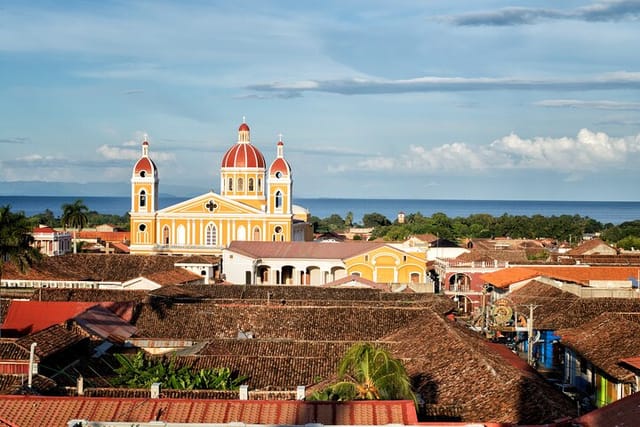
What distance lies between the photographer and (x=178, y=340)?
34.0m

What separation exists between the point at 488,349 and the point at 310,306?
1144 centimetres

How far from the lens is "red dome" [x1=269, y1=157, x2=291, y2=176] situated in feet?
254

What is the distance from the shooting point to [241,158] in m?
78.0

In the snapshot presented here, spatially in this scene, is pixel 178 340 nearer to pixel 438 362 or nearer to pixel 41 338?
pixel 41 338

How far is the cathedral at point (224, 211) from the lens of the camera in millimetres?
75750

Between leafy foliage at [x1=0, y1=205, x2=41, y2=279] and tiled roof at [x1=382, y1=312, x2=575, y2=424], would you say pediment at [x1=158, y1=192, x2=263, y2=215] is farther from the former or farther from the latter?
tiled roof at [x1=382, y1=312, x2=575, y2=424]

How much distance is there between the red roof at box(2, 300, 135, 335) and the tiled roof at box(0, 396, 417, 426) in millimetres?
19409

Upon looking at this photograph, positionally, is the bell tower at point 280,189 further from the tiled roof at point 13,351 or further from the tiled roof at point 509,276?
the tiled roof at point 13,351

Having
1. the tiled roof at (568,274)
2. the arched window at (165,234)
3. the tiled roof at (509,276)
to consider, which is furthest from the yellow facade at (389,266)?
the arched window at (165,234)

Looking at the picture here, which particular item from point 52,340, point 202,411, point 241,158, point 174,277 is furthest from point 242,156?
point 202,411

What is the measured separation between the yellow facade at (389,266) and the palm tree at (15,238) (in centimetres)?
2920

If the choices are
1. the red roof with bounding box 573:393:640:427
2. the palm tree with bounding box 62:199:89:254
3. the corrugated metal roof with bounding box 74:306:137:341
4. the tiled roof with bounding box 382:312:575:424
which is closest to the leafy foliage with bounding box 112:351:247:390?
the tiled roof with bounding box 382:312:575:424

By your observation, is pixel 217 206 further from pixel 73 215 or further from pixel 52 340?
pixel 52 340

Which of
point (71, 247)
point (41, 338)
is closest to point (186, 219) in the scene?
point (71, 247)
